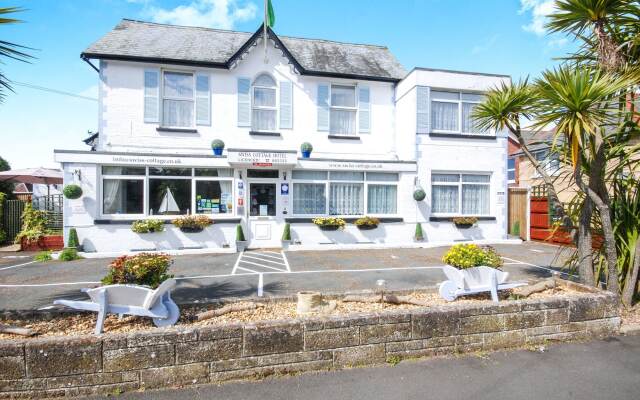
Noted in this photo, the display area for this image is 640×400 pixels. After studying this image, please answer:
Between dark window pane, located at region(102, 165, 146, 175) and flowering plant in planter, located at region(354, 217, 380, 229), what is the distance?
7.67 m

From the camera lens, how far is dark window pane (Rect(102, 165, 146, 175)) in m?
10.6

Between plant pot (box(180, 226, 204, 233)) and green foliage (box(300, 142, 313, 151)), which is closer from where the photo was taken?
plant pot (box(180, 226, 204, 233))

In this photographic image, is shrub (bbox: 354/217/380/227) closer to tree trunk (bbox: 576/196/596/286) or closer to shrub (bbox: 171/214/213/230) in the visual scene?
shrub (bbox: 171/214/213/230)

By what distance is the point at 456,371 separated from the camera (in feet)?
11.0

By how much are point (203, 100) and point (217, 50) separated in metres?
2.41

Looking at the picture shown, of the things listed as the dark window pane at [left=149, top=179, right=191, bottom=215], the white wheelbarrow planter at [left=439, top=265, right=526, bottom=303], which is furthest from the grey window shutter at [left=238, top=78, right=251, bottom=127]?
the white wheelbarrow planter at [left=439, top=265, right=526, bottom=303]

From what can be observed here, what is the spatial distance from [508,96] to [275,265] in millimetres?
6488

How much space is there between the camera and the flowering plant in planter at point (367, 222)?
11617mm

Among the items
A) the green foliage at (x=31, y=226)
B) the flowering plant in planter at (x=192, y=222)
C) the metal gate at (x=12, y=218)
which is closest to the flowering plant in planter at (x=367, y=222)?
the flowering plant in planter at (x=192, y=222)

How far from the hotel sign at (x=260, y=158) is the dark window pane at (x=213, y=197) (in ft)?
3.74

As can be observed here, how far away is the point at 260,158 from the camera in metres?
10.8

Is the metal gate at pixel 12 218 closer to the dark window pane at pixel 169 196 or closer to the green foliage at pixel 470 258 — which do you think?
the dark window pane at pixel 169 196

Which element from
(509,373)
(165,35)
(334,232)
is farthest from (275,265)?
(165,35)

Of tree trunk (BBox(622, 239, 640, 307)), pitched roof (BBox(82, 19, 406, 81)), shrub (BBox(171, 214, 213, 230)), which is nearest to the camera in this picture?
tree trunk (BBox(622, 239, 640, 307))
